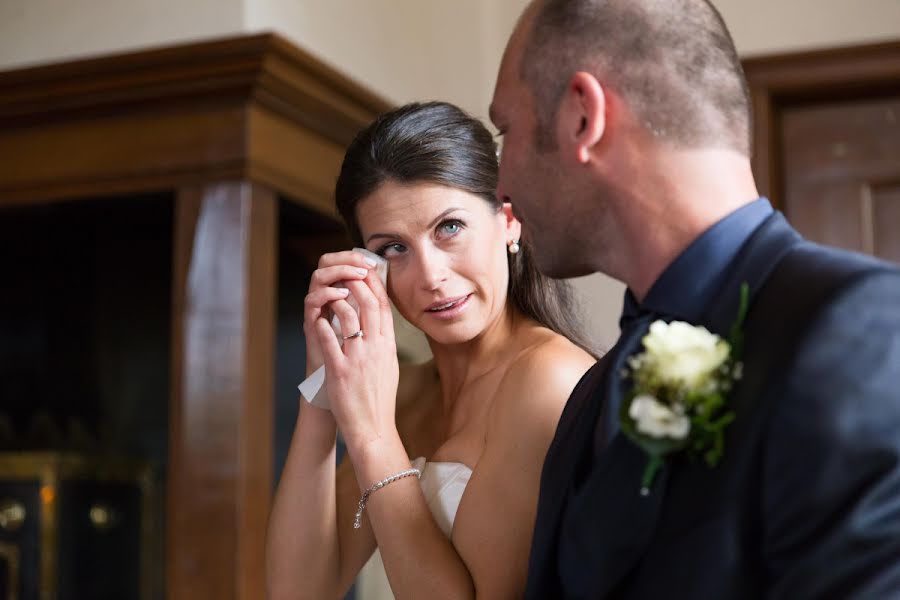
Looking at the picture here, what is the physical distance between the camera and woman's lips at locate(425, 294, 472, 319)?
185cm

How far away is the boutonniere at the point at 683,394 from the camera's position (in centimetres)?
105

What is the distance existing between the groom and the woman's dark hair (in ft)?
1.71

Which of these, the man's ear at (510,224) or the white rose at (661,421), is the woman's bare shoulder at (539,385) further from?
the white rose at (661,421)

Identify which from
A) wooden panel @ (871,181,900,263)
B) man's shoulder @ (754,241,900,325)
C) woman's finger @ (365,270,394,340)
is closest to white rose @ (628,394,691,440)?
man's shoulder @ (754,241,900,325)

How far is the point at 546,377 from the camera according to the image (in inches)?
67.2

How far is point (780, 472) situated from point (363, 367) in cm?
85

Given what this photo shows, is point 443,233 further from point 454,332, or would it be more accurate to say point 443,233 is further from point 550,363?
point 550,363

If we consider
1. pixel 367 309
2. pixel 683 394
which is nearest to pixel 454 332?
pixel 367 309

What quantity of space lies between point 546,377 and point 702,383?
65 centimetres

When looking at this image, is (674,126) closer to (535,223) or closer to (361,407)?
(535,223)

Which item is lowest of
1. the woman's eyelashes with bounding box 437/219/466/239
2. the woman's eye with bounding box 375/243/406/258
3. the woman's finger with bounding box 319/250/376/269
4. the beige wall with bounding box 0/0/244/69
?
the woman's finger with bounding box 319/250/376/269

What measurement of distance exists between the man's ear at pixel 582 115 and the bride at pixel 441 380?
0.53 m

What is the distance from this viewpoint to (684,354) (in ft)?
3.47

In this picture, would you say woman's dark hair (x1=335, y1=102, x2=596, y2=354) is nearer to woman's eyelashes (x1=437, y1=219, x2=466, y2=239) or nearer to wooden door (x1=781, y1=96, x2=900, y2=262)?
woman's eyelashes (x1=437, y1=219, x2=466, y2=239)
